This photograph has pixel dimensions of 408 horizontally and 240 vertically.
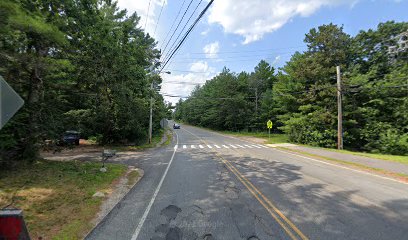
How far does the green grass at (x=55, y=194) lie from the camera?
18.2 feet

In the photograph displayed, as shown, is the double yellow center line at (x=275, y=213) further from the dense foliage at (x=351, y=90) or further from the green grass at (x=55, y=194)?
the dense foliage at (x=351, y=90)

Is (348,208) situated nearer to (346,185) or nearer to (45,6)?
(346,185)

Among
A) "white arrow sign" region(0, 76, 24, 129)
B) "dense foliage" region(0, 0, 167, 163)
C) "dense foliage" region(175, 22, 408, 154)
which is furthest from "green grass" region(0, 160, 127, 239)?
"dense foliage" region(175, 22, 408, 154)

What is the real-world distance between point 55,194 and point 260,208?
6.12 meters

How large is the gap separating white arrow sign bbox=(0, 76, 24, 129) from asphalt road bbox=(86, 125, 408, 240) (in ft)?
9.03

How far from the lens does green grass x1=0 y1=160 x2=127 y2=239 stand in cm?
556

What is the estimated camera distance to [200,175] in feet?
36.4

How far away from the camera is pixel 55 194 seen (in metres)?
7.82

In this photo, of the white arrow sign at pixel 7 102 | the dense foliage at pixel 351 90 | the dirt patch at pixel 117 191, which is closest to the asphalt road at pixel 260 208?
the dirt patch at pixel 117 191

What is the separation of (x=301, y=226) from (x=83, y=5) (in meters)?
12.1

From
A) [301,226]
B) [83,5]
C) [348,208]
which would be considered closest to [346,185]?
[348,208]

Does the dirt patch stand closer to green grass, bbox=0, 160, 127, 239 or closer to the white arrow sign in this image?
green grass, bbox=0, 160, 127, 239

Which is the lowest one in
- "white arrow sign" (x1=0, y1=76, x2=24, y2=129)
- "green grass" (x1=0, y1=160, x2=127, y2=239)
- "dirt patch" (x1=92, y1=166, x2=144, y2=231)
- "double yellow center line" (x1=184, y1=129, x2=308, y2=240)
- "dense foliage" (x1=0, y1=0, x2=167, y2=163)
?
"dirt patch" (x1=92, y1=166, x2=144, y2=231)

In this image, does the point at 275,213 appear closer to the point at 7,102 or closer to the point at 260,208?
the point at 260,208
